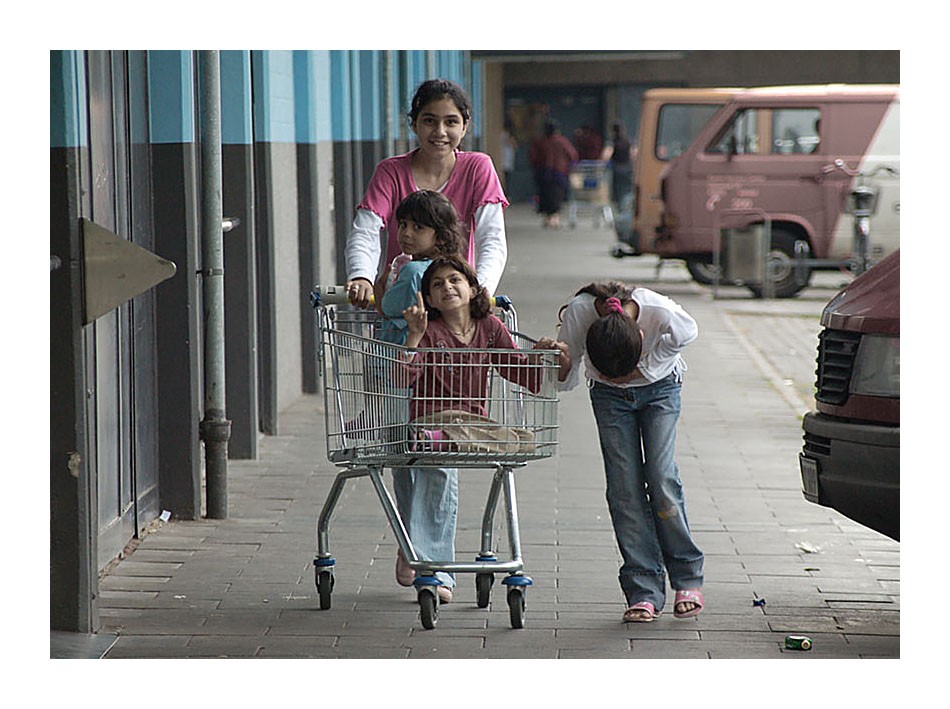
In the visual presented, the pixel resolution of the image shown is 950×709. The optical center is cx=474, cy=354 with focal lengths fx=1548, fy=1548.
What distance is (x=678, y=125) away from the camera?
19203mm

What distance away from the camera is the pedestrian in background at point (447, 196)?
17.5ft

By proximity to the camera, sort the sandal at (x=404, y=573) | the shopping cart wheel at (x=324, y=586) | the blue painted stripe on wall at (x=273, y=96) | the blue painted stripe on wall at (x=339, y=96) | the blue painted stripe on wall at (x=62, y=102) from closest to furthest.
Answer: the blue painted stripe on wall at (x=62, y=102), the shopping cart wheel at (x=324, y=586), the sandal at (x=404, y=573), the blue painted stripe on wall at (x=273, y=96), the blue painted stripe on wall at (x=339, y=96)

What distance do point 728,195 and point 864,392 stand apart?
12.7m

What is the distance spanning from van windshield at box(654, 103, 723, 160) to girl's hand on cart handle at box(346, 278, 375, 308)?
1398cm

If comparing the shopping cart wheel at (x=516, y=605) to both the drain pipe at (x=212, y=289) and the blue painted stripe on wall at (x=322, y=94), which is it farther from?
the blue painted stripe on wall at (x=322, y=94)

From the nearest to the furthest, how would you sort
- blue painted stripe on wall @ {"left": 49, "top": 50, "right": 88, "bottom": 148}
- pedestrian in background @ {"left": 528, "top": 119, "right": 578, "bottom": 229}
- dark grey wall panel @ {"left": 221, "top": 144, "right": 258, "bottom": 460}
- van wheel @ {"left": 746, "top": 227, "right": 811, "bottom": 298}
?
blue painted stripe on wall @ {"left": 49, "top": 50, "right": 88, "bottom": 148}, dark grey wall panel @ {"left": 221, "top": 144, "right": 258, "bottom": 460}, van wheel @ {"left": 746, "top": 227, "right": 811, "bottom": 298}, pedestrian in background @ {"left": 528, "top": 119, "right": 578, "bottom": 229}

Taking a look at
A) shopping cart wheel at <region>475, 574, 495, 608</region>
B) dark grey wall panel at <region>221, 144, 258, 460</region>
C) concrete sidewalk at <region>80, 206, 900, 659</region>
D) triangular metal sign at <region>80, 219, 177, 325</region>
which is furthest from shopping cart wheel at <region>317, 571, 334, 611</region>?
dark grey wall panel at <region>221, 144, 258, 460</region>

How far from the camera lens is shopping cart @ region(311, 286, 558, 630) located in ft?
15.8

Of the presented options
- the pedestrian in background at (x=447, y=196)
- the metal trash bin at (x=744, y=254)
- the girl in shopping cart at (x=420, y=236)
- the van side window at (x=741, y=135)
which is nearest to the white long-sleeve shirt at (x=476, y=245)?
the pedestrian in background at (x=447, y=196)

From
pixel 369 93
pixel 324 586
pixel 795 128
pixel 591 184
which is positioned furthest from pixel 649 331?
pixel 591 184

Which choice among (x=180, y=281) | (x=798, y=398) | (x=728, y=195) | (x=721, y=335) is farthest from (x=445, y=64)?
(x=180, y=281)

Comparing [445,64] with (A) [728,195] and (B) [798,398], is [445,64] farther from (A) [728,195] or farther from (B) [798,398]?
(B) [798,398]

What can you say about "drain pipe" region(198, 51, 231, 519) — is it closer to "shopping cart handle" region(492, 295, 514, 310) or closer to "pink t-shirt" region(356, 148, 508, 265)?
"pink t-shirt" region(356, 148, 508, 265)

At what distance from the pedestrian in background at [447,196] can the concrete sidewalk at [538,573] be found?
0.31m
